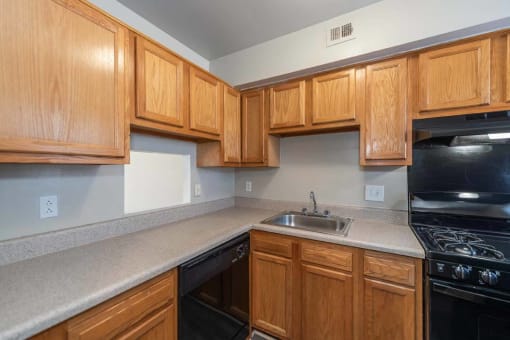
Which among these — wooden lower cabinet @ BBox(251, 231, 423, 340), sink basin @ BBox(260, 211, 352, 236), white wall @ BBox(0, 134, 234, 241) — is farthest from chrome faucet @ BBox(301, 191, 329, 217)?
white wall @ BBox(0, 134, 234, 241)

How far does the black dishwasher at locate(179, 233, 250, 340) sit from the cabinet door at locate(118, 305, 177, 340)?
0.04 metres

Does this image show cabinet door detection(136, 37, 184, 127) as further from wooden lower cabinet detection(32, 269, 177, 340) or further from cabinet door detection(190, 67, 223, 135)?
wooden lower cabinet detection(32, 269, 177, 340)

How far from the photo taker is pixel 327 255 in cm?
142

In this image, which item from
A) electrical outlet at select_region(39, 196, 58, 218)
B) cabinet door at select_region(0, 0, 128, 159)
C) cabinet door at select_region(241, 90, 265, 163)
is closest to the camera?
cabinet door at select_region(0, 0, 128, 159)

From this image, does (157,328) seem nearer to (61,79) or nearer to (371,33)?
(61,79)

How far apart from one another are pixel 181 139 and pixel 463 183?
7.25 ft

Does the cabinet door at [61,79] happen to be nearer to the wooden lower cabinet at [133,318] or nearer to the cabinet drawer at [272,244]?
the wooden lower cabinet at [133,318]

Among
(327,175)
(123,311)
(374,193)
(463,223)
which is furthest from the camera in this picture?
(327,175)

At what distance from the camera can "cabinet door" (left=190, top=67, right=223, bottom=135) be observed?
1.60 meters

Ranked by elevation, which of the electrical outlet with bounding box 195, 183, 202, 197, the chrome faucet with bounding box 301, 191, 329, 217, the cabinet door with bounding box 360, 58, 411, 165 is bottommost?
the chrome faucet with bounding box 301, 191, 329, 217

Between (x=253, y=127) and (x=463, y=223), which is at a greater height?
(x=253, y=127)

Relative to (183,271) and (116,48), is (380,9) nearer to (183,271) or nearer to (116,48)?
(116,48)

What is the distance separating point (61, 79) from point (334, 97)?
168 cm

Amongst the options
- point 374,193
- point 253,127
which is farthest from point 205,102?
point 374,193
